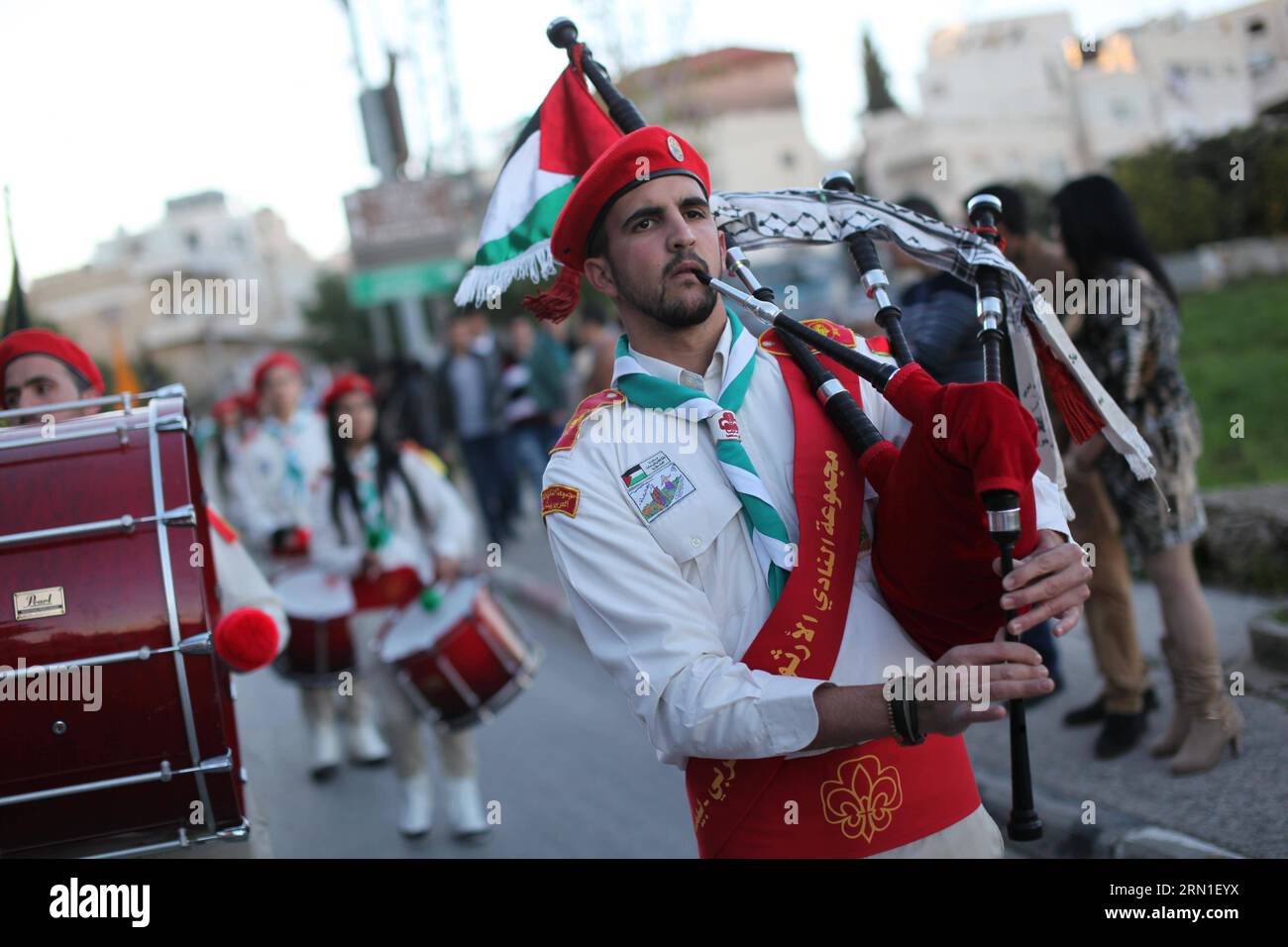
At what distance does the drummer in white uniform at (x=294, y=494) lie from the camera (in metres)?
6.62

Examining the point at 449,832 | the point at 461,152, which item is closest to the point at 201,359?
the point at 461,152

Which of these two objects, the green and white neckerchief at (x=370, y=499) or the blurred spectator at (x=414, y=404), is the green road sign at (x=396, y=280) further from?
the green and white neckerchief at (x=370, y=499)

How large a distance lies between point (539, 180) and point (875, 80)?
2082 inches

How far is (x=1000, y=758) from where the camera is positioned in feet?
16.0

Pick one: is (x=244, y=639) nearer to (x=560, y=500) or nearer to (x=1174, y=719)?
(x=560, y=500)

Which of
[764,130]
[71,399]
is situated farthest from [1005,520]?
[764,130]

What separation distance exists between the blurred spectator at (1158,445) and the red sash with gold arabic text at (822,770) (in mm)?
2285

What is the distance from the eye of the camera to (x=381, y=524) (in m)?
5.94

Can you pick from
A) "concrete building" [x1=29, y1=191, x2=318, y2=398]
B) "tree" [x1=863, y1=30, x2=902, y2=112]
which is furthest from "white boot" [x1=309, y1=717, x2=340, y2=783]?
"tree" [x1=863, y1=30, x2=902, y2=112]

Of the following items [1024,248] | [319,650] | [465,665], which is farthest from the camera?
[319,650]

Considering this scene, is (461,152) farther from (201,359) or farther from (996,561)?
(201,359)

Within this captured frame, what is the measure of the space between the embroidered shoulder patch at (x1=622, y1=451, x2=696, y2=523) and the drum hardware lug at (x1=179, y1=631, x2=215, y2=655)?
1.21 meters

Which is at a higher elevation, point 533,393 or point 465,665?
point 533,393

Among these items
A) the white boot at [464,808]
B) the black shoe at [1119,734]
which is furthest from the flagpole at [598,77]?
the white boot at [464,808]
